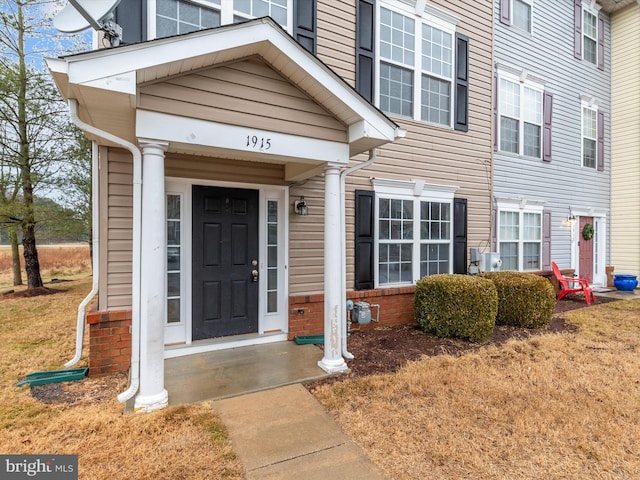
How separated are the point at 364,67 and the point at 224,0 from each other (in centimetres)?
216

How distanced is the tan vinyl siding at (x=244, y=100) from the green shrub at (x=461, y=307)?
2770mm

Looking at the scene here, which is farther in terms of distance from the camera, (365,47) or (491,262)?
(491,262)

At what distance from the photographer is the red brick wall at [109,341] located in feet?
11.5

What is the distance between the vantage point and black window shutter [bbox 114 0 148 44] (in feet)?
11.9

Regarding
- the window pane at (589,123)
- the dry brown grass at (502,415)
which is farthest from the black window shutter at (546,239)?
the dry brown grass at (502,415)

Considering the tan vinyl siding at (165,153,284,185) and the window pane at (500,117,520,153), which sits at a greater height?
the window pane at (500,117,520,153)

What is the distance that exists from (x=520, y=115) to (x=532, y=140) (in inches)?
28.0

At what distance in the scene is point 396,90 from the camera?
561cm

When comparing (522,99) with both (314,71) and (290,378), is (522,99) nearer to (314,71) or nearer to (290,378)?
(314,71)

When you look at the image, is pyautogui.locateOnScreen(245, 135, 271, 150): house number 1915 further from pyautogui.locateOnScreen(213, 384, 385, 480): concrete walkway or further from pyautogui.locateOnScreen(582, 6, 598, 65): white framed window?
pyautogui.locateOnScreen(582, 6, 598, 65): white framed window

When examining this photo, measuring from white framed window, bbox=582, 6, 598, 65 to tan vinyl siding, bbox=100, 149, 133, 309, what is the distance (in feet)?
37.6

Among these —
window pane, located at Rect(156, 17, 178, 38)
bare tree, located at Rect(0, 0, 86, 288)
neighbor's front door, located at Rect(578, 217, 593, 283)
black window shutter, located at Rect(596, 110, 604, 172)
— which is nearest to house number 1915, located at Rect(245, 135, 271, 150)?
window pane, located at Rect(156, 17, 178, 38)

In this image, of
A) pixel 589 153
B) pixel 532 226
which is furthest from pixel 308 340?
pixel 589 153

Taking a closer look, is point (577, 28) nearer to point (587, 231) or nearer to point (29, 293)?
point (587, 231)
